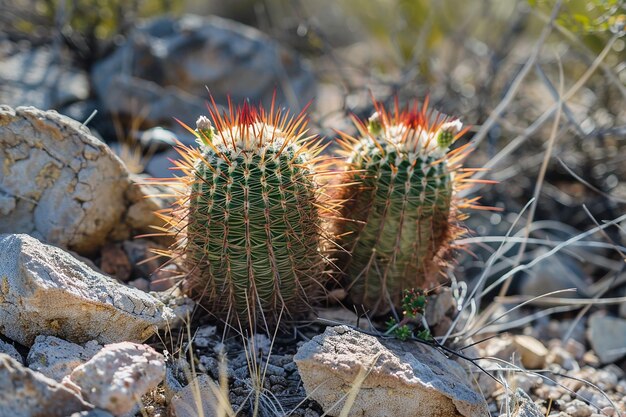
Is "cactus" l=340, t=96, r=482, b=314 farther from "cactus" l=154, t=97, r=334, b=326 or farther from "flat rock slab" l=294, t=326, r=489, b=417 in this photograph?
"flat rock slab" l=294, t=326, r=489, b=417

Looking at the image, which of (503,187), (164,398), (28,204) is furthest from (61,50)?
(164,398)

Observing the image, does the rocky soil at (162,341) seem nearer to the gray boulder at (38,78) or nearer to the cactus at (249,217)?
the cactus at (249,217)

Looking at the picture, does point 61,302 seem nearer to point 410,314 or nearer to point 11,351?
point 11,351

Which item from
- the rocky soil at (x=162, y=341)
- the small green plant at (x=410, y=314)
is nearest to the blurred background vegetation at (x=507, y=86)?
the rocky soil at (x=162, y=341)

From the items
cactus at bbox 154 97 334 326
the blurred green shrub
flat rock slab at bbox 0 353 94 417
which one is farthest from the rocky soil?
the blurred green shrub

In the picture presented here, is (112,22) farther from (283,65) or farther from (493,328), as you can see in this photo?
(493,328)

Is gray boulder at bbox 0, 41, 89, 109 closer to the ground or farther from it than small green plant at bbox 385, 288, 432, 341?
farther from it

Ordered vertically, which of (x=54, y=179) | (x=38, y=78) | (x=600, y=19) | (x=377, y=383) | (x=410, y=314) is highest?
(x=600, y=19)

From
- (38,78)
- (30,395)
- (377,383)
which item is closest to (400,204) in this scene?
(377,383)
